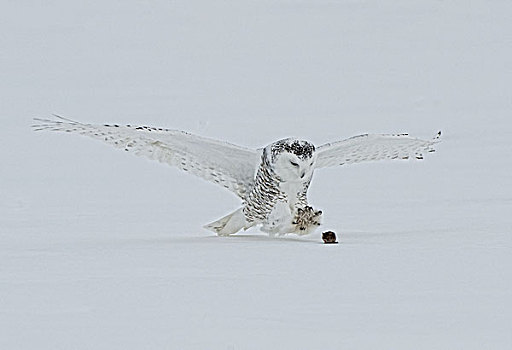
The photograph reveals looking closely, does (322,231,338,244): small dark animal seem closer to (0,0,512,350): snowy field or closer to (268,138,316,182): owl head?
(0,0,512,350): snowy field

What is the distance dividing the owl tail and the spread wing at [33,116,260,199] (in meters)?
0.16

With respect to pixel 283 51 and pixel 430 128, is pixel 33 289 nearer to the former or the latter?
pixel 430 128

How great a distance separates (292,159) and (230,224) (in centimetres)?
67

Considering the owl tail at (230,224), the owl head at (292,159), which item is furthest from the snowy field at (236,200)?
the owl head at (292,159)

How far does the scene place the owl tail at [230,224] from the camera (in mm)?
5602

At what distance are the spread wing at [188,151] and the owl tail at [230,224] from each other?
0.53 feet

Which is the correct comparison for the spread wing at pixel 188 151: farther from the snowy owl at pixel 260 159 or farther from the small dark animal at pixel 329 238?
the small dark animal at pixel 329 238

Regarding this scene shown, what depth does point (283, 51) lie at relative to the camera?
14.4m

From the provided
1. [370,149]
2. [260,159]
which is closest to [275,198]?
[260,159]

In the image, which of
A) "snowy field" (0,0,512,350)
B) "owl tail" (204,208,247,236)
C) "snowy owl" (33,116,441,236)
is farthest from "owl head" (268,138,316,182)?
"owl tail" (204,208,247,236)

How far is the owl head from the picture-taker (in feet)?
16.8

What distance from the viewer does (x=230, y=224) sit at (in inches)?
222

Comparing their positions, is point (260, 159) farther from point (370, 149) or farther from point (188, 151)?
point (370, 149)

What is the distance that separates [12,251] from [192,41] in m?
10.3
